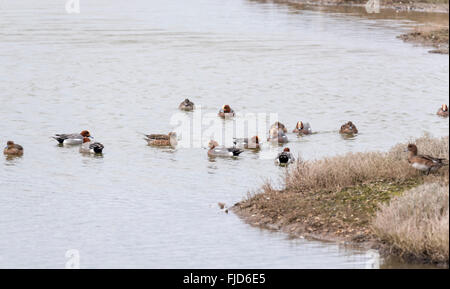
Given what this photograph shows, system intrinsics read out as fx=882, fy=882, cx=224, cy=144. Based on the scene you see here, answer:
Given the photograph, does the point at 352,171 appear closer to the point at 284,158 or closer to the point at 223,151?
the point at 284,158

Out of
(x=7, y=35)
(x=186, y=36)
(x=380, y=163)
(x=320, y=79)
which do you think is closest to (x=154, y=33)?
(x=186, y=36)

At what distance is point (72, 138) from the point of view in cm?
2911

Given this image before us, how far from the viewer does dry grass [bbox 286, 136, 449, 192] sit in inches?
723

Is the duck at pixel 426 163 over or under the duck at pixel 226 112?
over

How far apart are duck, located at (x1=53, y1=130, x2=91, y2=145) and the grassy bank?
11.0m

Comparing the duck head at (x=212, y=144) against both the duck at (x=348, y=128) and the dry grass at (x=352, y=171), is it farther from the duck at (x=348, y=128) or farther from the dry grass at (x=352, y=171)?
the dry grass at (x=352, y=171)

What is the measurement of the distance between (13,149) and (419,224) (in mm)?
15605

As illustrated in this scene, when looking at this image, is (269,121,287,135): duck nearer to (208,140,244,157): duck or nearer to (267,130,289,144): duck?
(267,130,289,144): duck

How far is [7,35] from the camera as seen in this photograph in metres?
61.2

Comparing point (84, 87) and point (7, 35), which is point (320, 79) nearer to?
point (84, 87)

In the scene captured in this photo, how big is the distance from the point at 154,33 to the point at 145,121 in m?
31.7

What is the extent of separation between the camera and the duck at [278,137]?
96.2ft

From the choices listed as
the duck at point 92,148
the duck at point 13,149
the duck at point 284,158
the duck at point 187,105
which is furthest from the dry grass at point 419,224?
the duck at point 187,105

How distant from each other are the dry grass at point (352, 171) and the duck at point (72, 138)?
11.5 m
